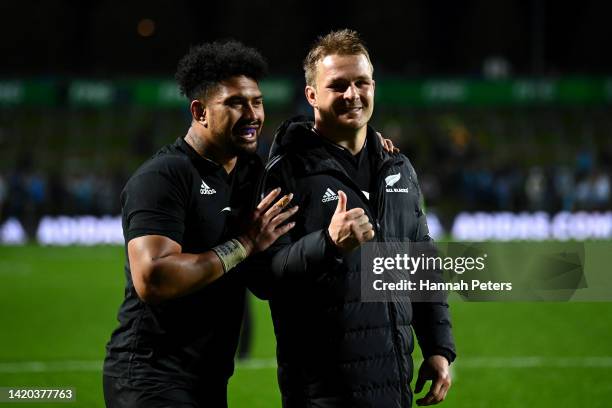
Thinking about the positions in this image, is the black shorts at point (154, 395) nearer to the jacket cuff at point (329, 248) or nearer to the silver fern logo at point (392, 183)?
the jacket cuff at point (329, 248)

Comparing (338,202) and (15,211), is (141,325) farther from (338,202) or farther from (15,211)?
(15,211)

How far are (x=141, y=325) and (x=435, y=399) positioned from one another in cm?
127

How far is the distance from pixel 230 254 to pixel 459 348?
23.0 ft

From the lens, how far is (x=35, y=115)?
32812 mm

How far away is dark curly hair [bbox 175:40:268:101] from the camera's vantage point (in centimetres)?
390

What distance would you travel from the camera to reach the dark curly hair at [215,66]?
3.90 m

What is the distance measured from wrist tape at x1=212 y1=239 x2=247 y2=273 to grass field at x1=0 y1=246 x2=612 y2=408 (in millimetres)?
3378

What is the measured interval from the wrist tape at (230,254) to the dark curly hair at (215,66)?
2.39 ft

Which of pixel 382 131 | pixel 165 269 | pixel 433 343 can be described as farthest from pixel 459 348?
pixel 382 131

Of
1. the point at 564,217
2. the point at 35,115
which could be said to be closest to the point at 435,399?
the point at 564,217

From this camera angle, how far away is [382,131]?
28.8m
